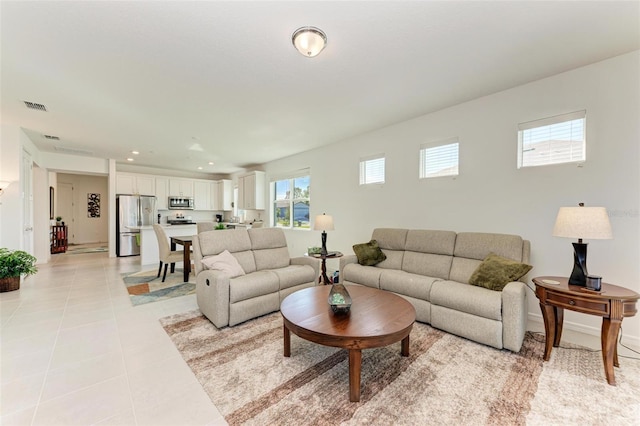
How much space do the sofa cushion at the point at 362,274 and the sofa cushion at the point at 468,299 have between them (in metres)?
0.73

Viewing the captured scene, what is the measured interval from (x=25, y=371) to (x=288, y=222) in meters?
4.83

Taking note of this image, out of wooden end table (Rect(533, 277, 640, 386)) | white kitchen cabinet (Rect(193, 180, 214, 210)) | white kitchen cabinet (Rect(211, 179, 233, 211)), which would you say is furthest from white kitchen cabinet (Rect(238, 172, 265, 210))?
wooden end table (Rect(533, 277, 640, 386))

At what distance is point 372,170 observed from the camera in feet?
14.9

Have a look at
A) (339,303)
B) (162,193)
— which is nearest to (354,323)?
(339,303)

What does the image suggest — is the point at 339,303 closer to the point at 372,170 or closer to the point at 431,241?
the point at 431,241

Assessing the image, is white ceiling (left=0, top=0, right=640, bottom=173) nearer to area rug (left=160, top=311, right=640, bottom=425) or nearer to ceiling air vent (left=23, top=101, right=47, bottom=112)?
ceiling air vent (left=23, top=101, right=47, bottom=112)

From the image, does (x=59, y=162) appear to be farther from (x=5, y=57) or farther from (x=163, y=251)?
(x=5, y=57)

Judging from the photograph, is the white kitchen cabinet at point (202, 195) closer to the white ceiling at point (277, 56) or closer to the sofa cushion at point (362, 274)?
the white ceiling at point (277, 56)

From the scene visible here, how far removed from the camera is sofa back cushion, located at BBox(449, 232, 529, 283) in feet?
8.99

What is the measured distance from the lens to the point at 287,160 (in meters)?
6.29

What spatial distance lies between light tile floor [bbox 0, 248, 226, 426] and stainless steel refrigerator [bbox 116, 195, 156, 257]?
11.4ft

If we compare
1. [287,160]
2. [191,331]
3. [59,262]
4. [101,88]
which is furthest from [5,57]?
[59,262]

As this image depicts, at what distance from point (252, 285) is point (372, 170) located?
9.34 feet

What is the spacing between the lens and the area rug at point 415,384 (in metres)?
1.55
